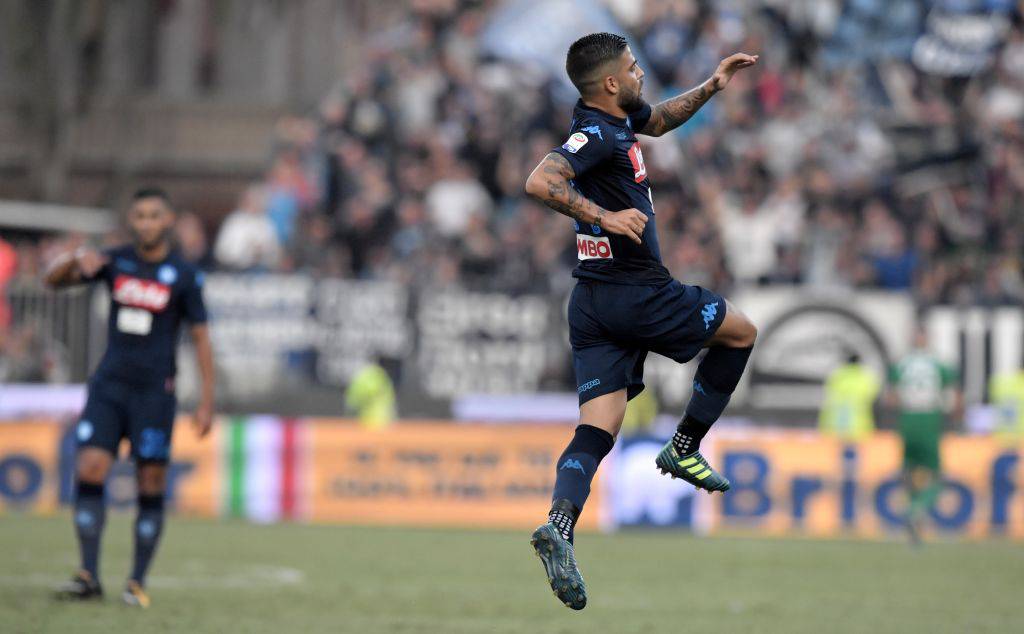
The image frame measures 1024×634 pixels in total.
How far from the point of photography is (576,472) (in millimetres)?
7746

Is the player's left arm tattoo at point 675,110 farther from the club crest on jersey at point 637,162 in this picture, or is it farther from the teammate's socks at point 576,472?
the teammate's socks at point 576,472

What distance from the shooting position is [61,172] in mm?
25594

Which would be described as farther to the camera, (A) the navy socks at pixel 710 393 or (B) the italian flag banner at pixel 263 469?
(B) the italian flag banner at pixel 263 469

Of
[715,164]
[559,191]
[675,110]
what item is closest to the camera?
[559,191]

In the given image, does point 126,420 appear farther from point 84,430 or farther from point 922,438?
point 922,438

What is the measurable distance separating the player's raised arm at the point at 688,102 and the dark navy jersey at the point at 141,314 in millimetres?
3762

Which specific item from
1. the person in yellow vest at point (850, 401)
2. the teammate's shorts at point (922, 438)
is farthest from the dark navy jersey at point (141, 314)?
the person in yellow vest at point (850, 401)

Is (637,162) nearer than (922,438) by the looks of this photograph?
Yes

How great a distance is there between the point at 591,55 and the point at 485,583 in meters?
5.97

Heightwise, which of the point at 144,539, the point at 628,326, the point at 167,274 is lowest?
the point at 144,539

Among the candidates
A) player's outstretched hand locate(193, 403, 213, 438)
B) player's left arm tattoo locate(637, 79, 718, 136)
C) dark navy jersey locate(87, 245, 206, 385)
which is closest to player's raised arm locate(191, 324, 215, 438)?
player's outstretched hand locate(193, 403, 213, 438)

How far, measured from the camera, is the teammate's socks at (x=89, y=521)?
1042 centimetres

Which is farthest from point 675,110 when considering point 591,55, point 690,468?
point 690,468

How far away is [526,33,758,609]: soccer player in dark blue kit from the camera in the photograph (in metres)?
7.74
